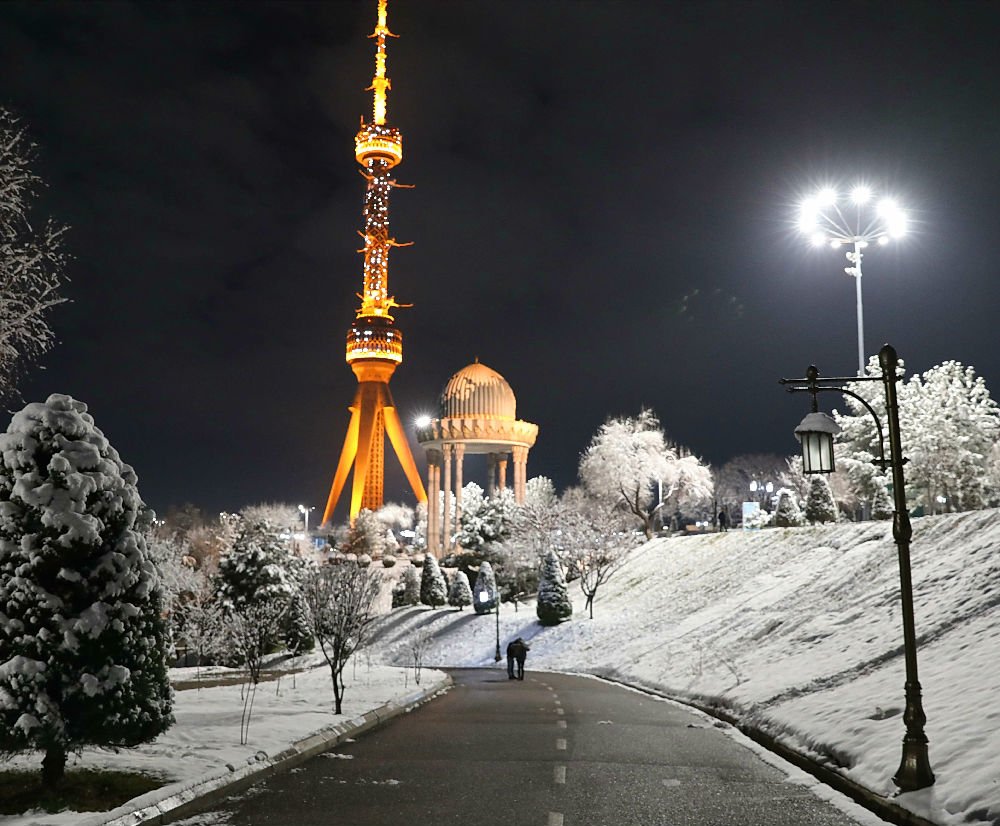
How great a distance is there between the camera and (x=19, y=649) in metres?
9.62

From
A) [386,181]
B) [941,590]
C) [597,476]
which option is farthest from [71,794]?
[386,181]

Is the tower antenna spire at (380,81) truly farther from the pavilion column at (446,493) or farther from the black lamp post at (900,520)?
the black lamp post at (900,520)

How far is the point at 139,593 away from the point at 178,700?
1081cm

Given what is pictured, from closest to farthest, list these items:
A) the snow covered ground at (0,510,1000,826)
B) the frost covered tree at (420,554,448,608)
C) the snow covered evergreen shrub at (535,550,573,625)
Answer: the snow covered ground at (0,510,1000,826)
the snow covered evergreen shrub at (535,550,573,625)
the frost covered tree at (420,554,448,608)

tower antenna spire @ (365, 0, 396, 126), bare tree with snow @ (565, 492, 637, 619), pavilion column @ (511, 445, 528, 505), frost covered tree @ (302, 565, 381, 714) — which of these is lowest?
frost covered tree @ (302, 565, 381, 714)

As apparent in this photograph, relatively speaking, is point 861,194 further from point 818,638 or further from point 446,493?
point 446,493

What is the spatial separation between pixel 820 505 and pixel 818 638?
22.1m

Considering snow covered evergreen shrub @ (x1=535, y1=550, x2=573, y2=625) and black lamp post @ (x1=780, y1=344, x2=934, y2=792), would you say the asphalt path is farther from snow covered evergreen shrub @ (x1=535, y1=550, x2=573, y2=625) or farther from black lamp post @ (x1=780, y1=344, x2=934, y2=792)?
snow covered evergreen shrub @ (x1=535, y1=550, x2=573, y2=625)

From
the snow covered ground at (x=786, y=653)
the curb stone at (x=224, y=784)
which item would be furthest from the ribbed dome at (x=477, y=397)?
the curb stone at (x=224, y=784)

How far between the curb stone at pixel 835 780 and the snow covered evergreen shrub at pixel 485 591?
3845 centimetres

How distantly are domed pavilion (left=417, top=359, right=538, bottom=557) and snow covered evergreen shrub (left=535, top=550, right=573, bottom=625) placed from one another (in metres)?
35.7

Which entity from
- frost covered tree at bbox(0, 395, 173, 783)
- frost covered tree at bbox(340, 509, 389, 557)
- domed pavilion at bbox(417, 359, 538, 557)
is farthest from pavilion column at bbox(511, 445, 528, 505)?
frost covered tree at bbox(0, 395, 173, 783)

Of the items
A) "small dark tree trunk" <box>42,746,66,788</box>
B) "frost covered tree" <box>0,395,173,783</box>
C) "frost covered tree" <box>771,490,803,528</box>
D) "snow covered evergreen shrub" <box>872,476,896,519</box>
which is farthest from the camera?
"frost covered tree" <box>771,490,803,528</box>

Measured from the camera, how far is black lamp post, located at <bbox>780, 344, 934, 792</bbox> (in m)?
10.5
